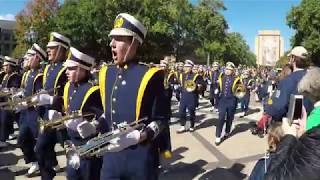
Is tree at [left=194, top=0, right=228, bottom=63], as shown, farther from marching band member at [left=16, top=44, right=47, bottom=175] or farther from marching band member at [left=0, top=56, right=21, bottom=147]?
marching band member at [left=16, top=44, right=47, bottom=175]

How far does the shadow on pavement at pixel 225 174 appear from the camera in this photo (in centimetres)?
748

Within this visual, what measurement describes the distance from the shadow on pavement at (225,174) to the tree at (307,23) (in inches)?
1187

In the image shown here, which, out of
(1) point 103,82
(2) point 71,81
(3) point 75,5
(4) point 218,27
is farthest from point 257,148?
(4) point 218,27

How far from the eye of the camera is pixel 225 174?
7.67m

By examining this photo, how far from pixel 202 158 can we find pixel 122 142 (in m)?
5.31

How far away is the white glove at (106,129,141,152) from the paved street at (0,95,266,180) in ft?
12.2

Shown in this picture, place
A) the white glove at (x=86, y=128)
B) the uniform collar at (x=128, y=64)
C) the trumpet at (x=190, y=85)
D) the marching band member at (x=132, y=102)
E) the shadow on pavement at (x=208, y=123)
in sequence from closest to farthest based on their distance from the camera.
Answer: the marching band member at (x=132, y=102), the uniform collar at (x=128, y=64), the white glove at (x=86, y=128), the trumpet at (x=190, y=85), the shadow on pavement at (x=208, y=123)

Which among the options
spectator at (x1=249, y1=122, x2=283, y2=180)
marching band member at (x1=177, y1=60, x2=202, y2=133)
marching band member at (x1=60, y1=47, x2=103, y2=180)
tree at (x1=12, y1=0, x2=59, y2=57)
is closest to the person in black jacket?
spectator at (x1=249, y1=122, x2=283, y2=180)

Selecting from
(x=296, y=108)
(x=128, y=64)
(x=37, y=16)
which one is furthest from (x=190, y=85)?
(x=37, y=16)

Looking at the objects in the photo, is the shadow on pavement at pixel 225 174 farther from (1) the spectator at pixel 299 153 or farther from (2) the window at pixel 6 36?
(2) the window at pixel 6 36

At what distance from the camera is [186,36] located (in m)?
59.3

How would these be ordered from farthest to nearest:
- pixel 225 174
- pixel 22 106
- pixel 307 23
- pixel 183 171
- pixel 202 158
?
pixel 307 23, pixel 202 158, pixel 183 171, pixel 225 174, pixel 22 106

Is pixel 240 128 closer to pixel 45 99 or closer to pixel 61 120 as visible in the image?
pixel 45 99

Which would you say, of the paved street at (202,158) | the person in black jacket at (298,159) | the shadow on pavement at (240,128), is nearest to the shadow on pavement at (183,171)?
the paved street at (202,158)
